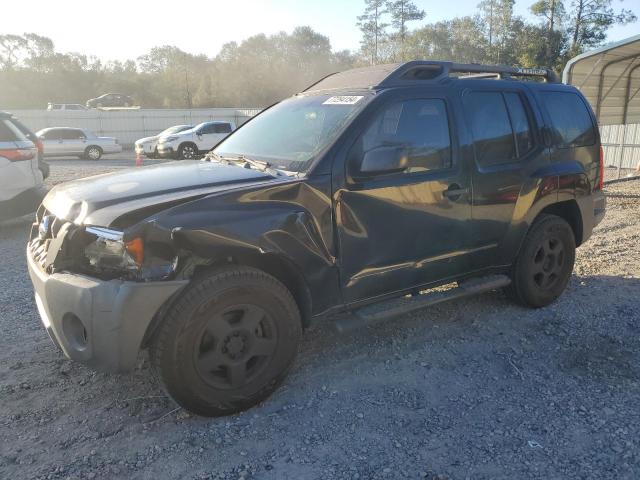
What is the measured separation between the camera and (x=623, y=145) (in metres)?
15.2

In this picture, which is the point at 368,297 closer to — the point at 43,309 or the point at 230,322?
the point at 230,322

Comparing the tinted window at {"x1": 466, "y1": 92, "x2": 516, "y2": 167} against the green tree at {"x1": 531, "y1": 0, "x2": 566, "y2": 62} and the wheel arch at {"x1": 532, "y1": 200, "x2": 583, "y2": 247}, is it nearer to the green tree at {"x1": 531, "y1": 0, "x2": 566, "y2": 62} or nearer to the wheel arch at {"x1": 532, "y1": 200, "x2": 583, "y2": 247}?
the wheel arch at {"x1": 532, "y1": 200, "x2": 583, "y2": 247}

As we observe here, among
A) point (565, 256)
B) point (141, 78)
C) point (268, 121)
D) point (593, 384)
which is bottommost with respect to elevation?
point (593, 384)

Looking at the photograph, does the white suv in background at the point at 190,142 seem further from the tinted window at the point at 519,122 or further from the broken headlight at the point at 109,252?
the broken headlight at the point at 109,252

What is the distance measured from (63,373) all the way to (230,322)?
1423 millimetres

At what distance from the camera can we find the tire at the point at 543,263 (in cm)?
451

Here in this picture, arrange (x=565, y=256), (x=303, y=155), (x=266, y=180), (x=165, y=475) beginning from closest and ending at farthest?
(x=165, y=475) < (x=266, y=180) < (x=303, y=155) < (x=565, y=256)

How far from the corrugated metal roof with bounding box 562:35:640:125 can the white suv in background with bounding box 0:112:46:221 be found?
42.1 feet

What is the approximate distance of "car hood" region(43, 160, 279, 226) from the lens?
2840 mm

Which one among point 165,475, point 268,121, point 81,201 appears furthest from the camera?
point 268,121

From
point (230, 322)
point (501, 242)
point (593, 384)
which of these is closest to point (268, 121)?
point (230, 322)

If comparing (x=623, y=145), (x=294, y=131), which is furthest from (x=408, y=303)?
(x=623, y=145)

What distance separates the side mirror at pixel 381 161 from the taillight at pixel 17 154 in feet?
20.0

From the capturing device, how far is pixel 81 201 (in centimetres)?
299
